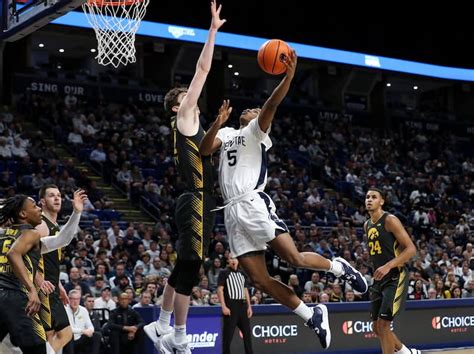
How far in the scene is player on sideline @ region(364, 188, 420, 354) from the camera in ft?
31.2

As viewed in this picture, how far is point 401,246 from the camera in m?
9.66

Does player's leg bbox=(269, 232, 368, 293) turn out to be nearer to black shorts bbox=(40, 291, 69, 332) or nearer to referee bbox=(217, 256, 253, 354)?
black shorts bbox=(40, 291, 69, 332)

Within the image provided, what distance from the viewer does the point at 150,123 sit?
81.3 feet

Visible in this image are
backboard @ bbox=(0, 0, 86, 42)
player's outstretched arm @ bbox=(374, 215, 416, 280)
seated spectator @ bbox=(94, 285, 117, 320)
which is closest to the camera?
player's outstretched arm @ bbox=(374, 215, 416, 280)

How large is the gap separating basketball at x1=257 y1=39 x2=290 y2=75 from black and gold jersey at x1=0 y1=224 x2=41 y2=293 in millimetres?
2573

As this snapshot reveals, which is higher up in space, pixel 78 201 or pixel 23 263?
pixel 78 201

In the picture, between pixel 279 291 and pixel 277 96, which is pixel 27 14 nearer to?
pixel 277 96

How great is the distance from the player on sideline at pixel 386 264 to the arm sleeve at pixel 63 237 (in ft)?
12.4

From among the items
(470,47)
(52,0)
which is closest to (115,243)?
(52,0)

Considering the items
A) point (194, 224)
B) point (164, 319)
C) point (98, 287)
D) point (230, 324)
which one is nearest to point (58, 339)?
point (164, 319)

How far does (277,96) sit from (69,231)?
7.53ft

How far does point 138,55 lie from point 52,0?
19892mm

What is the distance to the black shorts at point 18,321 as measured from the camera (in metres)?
6.65

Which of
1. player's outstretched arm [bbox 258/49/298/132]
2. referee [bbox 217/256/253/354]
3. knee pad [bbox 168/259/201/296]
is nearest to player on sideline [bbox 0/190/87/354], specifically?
knee pad [bbox 168/259/201/296]
